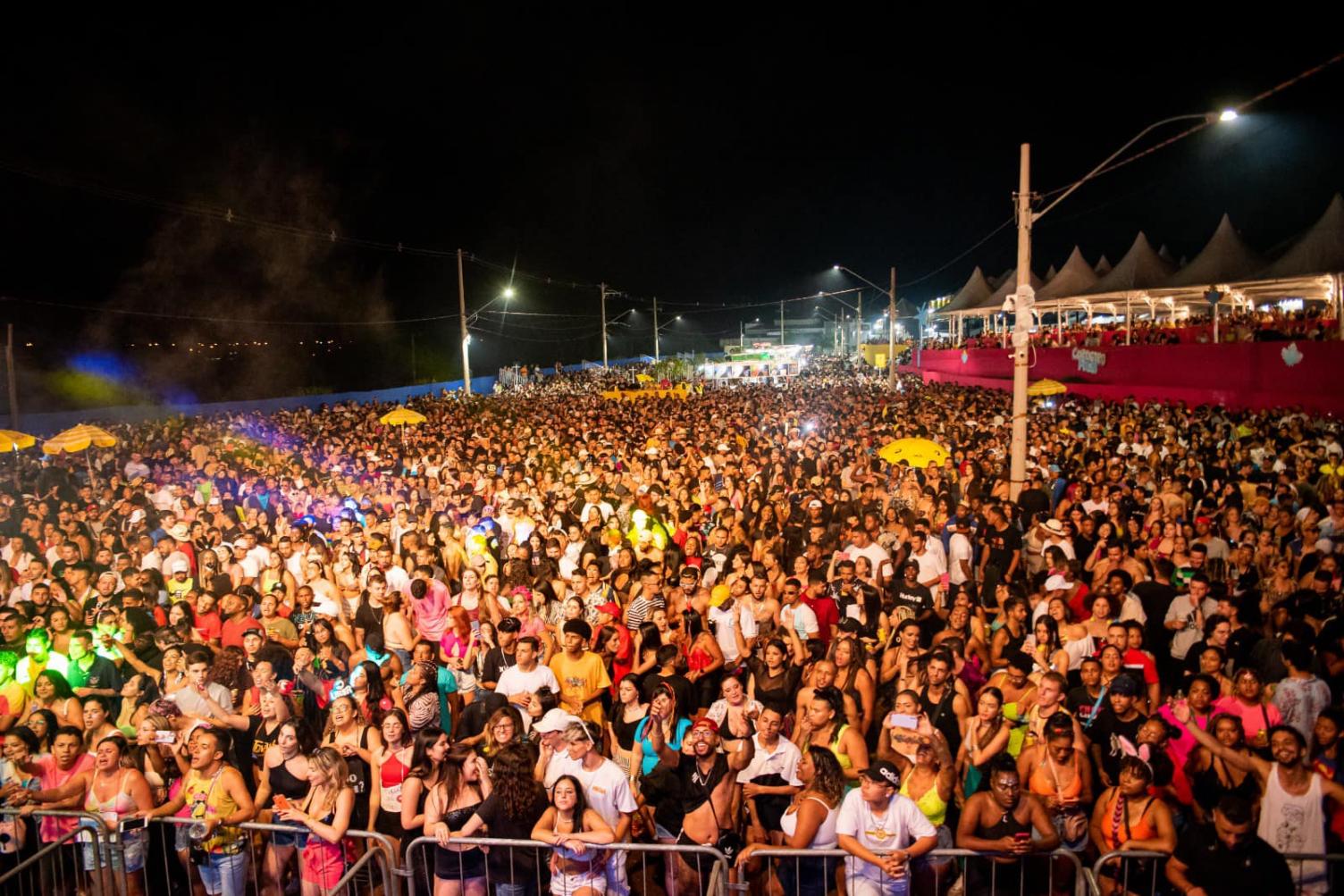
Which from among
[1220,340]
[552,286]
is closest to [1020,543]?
[1220,340]

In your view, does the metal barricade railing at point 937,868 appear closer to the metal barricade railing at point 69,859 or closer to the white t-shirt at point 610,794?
the white t-shirt at point 610,794

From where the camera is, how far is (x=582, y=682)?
18.8 ft

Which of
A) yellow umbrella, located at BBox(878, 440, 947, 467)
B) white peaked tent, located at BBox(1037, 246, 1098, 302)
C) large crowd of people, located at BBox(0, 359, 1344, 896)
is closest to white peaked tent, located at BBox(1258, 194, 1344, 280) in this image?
white peaked tent, located at BBox(1037, 246, 1098, 302)

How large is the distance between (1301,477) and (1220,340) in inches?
563

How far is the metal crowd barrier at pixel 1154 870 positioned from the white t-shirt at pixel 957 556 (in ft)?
13.4

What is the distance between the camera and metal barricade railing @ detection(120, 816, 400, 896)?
4.41m

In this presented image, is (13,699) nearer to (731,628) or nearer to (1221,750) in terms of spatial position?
(731,628)

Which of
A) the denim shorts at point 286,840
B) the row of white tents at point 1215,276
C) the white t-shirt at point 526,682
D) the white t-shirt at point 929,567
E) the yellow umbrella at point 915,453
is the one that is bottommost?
the denim shorts at point 286,840

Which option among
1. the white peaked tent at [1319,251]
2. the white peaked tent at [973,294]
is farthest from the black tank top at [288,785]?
the white peaked tent at [973,294]

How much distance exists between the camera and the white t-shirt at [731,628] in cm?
654

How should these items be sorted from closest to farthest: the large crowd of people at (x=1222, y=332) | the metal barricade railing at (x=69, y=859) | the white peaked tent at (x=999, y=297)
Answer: the metal barricade railing at (x=69, y=859)
the large crowd of people at (x=1222, y=332)
the white peaked tent at (x=999, y=297)

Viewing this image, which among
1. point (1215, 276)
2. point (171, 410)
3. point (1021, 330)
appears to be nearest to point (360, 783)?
point (1021, 330)

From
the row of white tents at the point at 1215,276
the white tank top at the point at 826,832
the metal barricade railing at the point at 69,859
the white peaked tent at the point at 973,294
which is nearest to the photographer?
the white tank top at the point at 826,832

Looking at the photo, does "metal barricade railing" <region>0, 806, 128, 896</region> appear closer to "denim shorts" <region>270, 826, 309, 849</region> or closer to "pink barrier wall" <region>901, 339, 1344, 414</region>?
"denim shorts" <region>270, 826, 309, 849</region>
